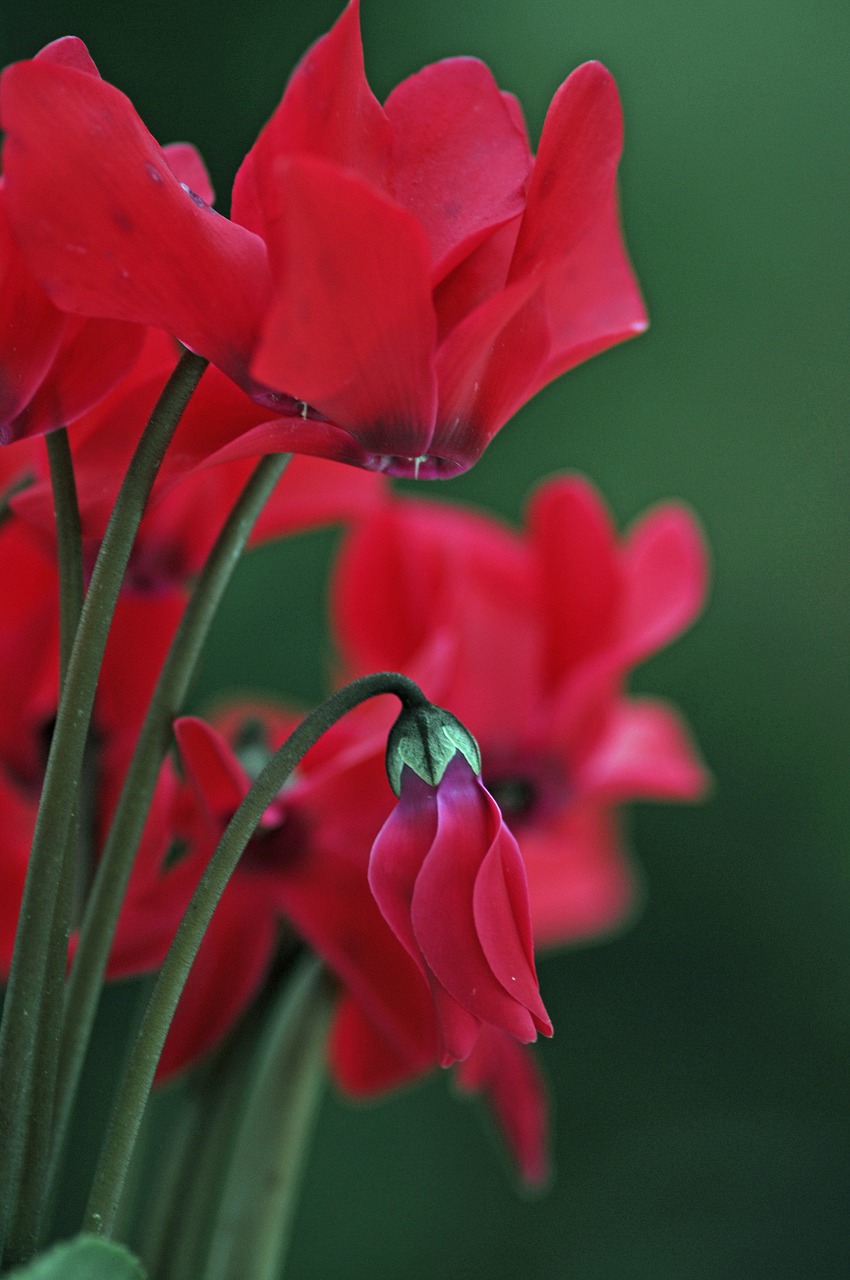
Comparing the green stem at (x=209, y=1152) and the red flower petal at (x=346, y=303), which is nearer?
the red flower petal at (x=346, y=303)

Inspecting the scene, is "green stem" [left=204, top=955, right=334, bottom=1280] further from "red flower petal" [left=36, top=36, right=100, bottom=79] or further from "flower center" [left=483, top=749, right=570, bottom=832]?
"red flower petal" [left=36, top=36, right=100, bottom=79]

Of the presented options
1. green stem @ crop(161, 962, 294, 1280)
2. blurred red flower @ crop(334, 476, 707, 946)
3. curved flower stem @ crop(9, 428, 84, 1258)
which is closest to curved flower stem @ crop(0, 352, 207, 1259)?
curved flower stem @ crop(9, 428, 84, 1258)

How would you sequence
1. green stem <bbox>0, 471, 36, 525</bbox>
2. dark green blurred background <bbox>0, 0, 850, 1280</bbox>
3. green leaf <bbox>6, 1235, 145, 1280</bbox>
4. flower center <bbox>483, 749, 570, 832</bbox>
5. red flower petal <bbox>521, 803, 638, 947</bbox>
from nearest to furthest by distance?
green leaf <bbox>6, 1235, 145, 1280</bbox>
green stem <bbox>0, 471, 36, 525</bbox>
flower center <bbox>483, 749, 570, 832</bbox>
red flower petal <bbox>521, 803, 638, 947</bbox>
dark green blurred background <bbox>0, 0, 850, 1280</bbox>

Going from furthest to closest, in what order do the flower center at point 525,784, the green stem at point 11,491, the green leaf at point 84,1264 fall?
the flower center at point 525,784 < the green stem at point 11,491 < the green leaf at point 84,1264


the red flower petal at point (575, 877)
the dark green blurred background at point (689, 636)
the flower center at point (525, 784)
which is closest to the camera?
the flower center at point (525, 784)

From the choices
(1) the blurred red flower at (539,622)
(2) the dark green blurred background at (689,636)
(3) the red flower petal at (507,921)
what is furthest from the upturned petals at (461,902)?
(2) the dark green blurred background at (689,636)

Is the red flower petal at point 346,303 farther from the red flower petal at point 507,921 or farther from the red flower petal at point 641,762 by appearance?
the red flower petal at point 641,762

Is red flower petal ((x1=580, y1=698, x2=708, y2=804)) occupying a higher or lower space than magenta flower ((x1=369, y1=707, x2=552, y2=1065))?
lower
